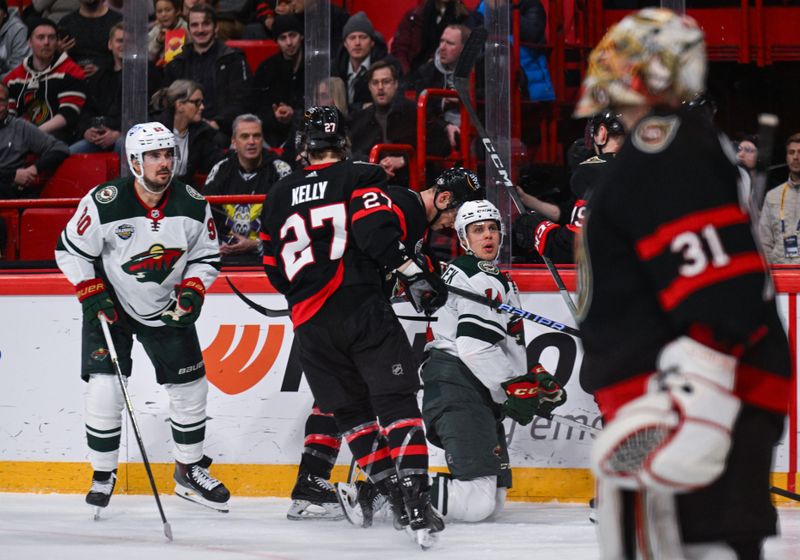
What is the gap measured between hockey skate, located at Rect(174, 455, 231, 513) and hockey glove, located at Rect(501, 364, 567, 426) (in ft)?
3.76

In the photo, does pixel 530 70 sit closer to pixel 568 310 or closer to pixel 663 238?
pixel 568 310

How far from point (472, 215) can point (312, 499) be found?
121 centimetres

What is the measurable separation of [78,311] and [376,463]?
1.74 m

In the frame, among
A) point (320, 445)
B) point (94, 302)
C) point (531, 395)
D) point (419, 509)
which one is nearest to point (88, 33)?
point (94, 302)

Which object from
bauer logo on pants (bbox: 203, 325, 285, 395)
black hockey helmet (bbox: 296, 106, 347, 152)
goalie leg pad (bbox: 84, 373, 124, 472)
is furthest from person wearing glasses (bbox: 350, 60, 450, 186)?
goalie leg pad (bbox: 84, 373, 124, 472)

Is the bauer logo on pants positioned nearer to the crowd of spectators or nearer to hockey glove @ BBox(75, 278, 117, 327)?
the crowd of spectators

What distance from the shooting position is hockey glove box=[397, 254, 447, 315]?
13.2ft

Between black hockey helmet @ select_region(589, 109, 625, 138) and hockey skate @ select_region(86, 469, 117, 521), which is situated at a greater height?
black hockey helmet @ select_region(589, 109, 625, 138)

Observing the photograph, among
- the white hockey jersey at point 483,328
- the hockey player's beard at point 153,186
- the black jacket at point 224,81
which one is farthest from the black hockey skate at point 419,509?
the black jacket at point 224,81

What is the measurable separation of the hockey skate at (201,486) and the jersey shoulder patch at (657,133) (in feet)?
10.8

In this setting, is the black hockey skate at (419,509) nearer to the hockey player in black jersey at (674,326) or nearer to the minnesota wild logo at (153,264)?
the minnesota wild logo at (153,264)

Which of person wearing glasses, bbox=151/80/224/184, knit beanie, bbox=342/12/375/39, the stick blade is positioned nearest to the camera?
the stick blade

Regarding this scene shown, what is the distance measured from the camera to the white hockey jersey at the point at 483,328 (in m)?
4.49

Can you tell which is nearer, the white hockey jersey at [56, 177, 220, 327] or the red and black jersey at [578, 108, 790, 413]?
the red and black jersey at [578, 108, 790, 413]
